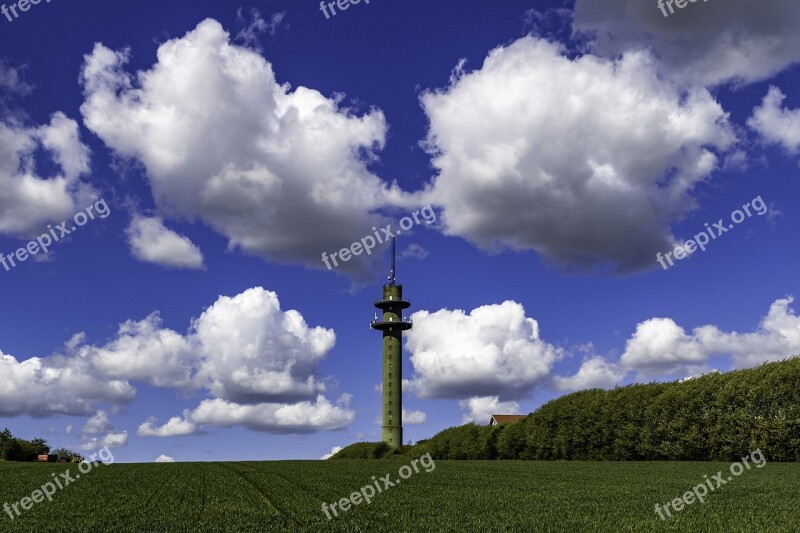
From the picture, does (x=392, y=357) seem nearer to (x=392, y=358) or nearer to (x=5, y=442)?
(x=392, y=358)

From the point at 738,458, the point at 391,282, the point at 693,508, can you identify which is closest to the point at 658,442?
the point at 738,458

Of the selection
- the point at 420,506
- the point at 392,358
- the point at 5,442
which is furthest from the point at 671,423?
the point at 5,442

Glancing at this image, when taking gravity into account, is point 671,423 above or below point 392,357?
below

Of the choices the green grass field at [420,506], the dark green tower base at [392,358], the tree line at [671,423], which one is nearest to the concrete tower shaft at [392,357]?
the dark green tower base at [392,358]

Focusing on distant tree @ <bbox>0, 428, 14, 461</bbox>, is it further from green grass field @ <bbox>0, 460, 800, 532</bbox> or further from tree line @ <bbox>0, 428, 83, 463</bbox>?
green grass field @ <bbox>0, 460, 800, 532</bbox>

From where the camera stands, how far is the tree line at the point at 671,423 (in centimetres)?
4031

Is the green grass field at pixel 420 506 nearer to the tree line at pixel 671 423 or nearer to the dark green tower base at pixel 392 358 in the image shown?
the tree line at pixel 671 423

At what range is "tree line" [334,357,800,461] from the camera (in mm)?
40312

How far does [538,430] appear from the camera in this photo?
57.2 metres

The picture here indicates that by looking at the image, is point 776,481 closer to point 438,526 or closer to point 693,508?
point 693,508

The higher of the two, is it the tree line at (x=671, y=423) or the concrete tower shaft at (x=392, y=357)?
the concrete tower shaft at (x=392, y=357)

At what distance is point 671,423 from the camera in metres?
46.1

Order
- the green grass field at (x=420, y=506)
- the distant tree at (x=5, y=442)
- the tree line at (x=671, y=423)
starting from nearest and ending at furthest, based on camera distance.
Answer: the green grass field at (x=420, y=506) < the tree line at (x=671, y=423) < the distant tree at (x=5, y=442)

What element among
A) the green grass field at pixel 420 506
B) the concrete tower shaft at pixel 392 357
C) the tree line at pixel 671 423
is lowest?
the green grass field at pixel 420 506
